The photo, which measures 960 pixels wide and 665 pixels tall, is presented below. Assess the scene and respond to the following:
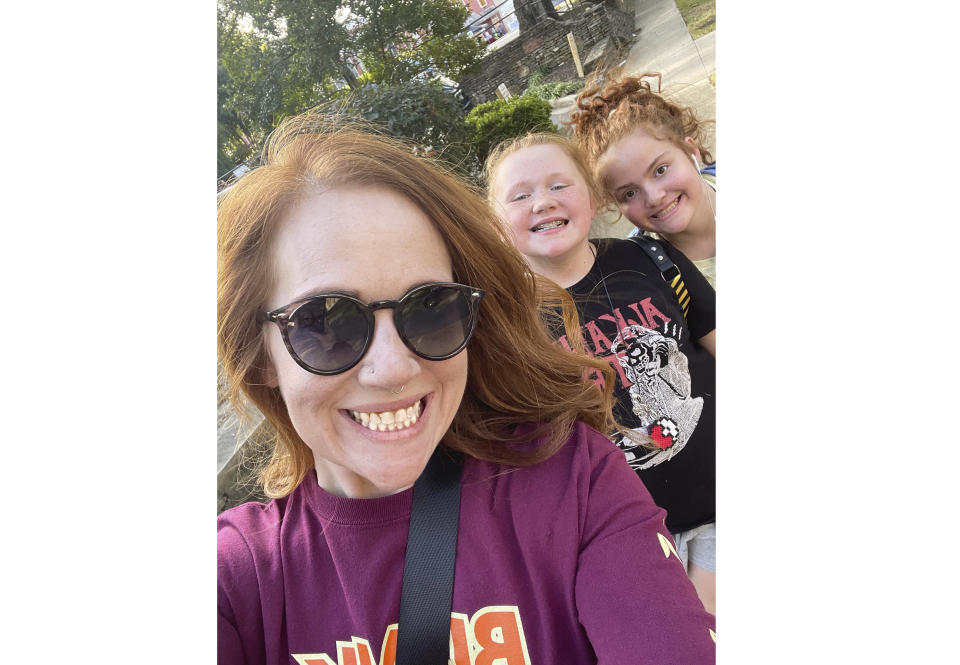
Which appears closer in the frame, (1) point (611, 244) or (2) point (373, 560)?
(2) point (373, 560)

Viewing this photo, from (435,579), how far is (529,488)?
263mm

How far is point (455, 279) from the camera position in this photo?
4.48 feet

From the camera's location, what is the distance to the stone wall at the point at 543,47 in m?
1.51

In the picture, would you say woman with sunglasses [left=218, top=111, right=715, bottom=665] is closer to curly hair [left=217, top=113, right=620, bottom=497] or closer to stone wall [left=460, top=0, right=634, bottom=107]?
curly hair [left=217, top=113, right=620, bottom=497]

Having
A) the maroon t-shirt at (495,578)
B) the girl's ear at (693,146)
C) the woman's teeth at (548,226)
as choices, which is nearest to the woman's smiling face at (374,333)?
the maroon t-shirt at (495,578)

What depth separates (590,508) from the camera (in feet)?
4.35

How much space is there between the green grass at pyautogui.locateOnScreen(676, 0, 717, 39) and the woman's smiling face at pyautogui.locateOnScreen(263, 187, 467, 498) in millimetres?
818

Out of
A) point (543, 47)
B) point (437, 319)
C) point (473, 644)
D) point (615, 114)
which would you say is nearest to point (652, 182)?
point (615, 114)

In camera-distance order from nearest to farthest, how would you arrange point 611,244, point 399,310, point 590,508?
point 399,310 < point 590,508 < point 611,244

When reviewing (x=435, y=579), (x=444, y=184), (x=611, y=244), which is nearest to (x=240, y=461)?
(x=435, y=579)

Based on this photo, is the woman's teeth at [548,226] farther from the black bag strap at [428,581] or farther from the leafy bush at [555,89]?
the black bag strap at [428,581]

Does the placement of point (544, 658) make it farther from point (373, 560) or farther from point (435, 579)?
point (373, 560)

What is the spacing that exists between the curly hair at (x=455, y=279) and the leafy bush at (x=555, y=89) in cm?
29

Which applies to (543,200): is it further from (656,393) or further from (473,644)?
(473,644)
